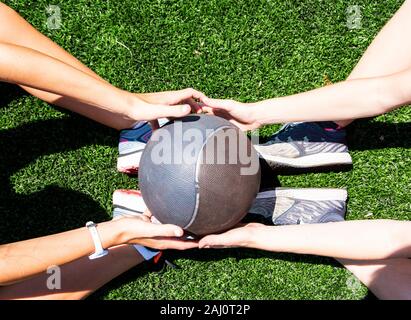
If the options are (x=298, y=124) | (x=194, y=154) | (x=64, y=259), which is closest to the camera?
(x=194, y=154)

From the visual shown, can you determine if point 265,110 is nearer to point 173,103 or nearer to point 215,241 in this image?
point 173,103

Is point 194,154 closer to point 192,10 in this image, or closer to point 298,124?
point 298,124

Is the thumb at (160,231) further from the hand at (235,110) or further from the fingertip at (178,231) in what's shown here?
the hand at (235,110)

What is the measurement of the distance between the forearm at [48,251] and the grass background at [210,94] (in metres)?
0.83

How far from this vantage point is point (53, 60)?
11.6 ft

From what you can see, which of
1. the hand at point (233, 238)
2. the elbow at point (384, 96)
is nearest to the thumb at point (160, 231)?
the hand at point (233, 238)

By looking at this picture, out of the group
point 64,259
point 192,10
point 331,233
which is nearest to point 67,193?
point 64,259

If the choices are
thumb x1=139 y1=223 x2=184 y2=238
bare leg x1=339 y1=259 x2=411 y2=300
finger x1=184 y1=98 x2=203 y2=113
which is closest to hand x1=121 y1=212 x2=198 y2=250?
thumb x1=139 y1=223 x2=184 y2=238

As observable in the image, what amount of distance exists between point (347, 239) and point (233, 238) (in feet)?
2.59

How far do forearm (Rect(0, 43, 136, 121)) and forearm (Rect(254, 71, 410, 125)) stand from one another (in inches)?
43.1

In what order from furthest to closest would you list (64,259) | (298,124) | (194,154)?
(298,124) < (64,259) < (194,154)

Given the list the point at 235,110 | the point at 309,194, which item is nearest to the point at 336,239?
the point at 309,194

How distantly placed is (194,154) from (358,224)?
1.31m

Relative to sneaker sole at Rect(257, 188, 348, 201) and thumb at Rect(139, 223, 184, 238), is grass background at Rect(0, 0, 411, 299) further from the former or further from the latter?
thumb at Rect(139, 223, 184, 238)
